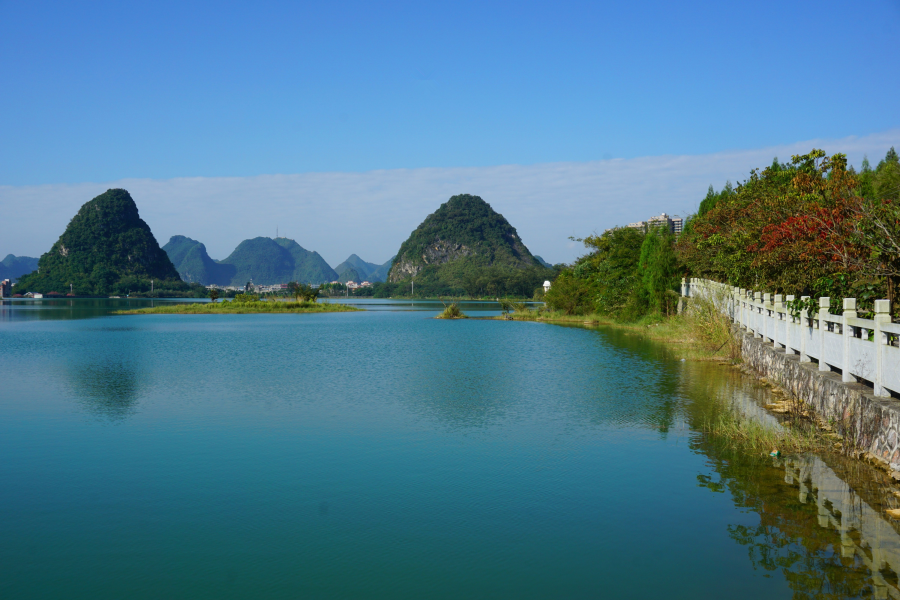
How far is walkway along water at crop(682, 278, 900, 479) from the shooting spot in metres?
7.00

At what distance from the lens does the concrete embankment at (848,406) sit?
681cm

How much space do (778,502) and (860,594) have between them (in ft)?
6.47

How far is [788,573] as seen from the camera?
4.95m

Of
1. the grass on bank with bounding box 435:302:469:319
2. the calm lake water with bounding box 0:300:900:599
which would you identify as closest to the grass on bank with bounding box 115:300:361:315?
the grass on bank with bounding box 435:302:469:319

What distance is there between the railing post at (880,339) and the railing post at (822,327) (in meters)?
2.16

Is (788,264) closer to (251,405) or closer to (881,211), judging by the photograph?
(881,211)

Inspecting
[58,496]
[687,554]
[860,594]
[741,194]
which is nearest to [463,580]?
[687,554]

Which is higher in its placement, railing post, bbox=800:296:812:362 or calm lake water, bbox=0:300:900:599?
railing post, bbox=800:296:812:362

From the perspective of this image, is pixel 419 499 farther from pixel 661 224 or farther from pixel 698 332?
pixel 661 224

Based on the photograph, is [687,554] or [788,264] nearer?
[687,554]

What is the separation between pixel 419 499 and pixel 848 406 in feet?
17.6

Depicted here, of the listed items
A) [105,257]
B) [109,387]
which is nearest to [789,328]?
[109,387]

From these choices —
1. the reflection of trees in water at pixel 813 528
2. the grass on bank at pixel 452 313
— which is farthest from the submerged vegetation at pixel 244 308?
the reflection of trees in water at pixel 813 528

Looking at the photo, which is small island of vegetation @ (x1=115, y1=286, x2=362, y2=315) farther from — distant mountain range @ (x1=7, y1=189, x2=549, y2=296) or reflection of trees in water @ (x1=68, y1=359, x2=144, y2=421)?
distant mountain range @ (x1=7, y1=189, x2=549, y2=296)
